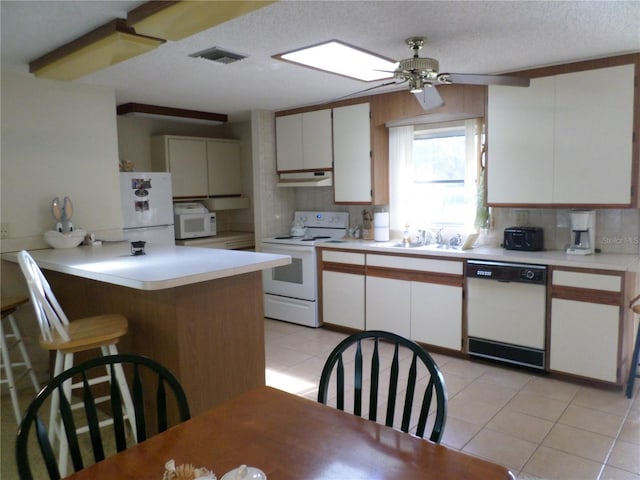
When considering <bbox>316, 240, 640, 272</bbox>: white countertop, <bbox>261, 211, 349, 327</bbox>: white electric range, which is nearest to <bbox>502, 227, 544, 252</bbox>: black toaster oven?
<bbox>316, 240, 640, 272</bbox>: white countertop

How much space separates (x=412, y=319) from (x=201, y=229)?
2.57 meters

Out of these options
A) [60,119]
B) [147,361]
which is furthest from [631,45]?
[60,119]

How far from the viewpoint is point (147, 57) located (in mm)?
3084

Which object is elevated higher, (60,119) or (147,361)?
(60,119)

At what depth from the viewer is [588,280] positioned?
319cm

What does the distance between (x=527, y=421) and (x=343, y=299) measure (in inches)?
80.6

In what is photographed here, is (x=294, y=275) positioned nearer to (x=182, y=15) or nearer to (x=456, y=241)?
(x=456, y=241)

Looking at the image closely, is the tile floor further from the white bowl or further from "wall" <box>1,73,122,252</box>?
"wall" <box>1,73,122,252</box>

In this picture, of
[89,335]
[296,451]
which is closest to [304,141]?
[89,335]

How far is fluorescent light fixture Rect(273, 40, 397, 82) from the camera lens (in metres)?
2.91

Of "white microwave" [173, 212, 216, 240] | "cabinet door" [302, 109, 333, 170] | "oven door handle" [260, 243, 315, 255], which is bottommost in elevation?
"oven door handle" [260, 243, 315, 255]

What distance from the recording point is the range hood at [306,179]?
16.1 feet

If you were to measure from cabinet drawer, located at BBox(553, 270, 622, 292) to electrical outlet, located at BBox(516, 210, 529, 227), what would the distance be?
687 mm

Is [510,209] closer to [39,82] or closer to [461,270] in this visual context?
[461,270]
